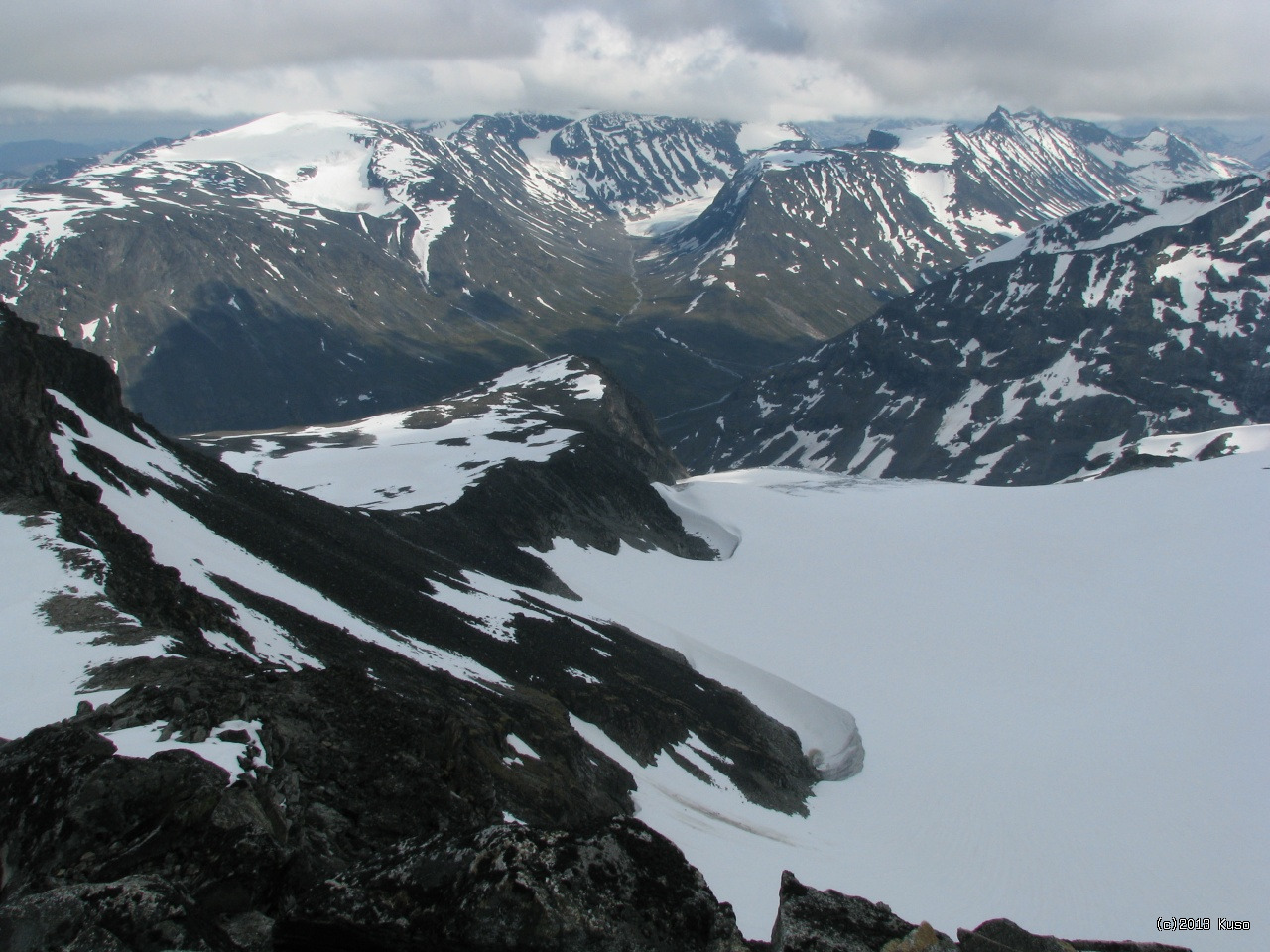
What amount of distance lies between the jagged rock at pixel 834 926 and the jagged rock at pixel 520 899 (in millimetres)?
582

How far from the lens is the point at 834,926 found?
9312 mm

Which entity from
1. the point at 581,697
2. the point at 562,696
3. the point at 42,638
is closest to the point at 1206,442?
the point at 581,697

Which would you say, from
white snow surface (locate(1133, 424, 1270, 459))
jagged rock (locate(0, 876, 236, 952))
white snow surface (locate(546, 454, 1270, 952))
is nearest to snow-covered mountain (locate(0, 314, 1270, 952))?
jagged rock (locate(0, 876, 236, 952))

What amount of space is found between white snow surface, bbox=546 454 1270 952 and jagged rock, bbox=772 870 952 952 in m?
15.8

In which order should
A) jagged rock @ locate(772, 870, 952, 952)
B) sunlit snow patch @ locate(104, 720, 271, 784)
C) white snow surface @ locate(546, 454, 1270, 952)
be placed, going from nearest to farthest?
jagged rock @ locate(772, 870, 952, 952)
sunlit snow patch @ locate(104, 720, 271, 784)
white snow surface @ locate(546, 454, 1270, 952)

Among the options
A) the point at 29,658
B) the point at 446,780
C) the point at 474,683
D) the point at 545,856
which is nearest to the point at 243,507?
the point at 474,683

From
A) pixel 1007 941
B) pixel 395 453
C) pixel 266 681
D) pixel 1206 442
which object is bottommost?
pixel 1007 941

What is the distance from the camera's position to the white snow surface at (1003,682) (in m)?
35.8

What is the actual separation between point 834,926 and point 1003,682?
57819mm

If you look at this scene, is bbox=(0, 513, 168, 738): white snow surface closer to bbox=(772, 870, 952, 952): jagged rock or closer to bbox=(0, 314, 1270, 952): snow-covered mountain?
bbox=(0, 314, 1270, 952): snow-covered mountain

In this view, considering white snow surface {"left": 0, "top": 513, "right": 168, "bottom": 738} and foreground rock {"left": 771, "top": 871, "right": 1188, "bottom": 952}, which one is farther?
white snow surface {"left": 0, "top": 513, "right": 168, "bottom": 738}

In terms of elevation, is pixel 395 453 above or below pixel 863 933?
above

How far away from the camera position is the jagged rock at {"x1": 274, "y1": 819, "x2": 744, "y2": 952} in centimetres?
820

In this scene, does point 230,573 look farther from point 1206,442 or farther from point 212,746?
point 1206,442
